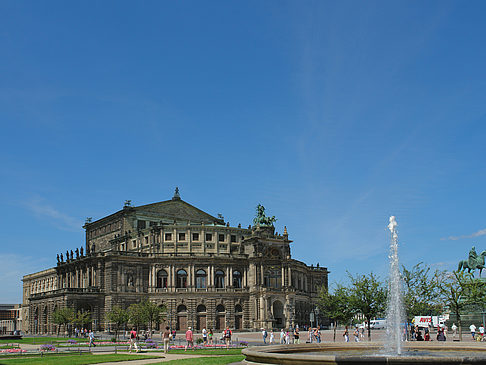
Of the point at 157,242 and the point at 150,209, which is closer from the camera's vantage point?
the point at 157,242

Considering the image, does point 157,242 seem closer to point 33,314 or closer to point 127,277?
point 127,277

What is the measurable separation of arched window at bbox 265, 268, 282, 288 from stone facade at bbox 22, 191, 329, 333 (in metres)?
0.18

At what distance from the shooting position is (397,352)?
998 inches

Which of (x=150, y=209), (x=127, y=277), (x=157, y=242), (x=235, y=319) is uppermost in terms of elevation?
(x=150, y=209)

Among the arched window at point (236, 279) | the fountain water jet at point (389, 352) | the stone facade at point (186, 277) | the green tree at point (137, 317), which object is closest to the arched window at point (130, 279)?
the stone facade at point (186, 277)

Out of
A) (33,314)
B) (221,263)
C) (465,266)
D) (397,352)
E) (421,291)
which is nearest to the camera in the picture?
(397,352)

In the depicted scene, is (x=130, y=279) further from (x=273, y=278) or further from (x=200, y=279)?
(x=273, y=278)

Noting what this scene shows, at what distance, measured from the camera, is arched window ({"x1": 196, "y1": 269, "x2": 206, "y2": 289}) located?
9931 cm

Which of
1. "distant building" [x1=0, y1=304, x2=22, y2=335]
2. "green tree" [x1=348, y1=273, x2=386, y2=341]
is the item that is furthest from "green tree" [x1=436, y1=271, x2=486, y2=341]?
"distant building" [x1=0, y1=304, x2=22, y2=335]

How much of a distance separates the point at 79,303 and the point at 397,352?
77442 millimetres

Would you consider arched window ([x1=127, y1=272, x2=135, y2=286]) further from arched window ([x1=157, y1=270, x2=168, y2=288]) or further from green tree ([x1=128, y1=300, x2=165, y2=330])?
green tree ([x1=128, y1=300, x2=165, y2=330])

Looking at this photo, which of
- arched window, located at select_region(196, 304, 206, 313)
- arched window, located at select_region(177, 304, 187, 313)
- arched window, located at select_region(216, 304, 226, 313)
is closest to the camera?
arched window, located at select_region(177, 304, 187, 313)

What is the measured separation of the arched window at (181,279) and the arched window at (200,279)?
2124 millimetres

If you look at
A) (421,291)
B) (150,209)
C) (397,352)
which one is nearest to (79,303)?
(150,209)
